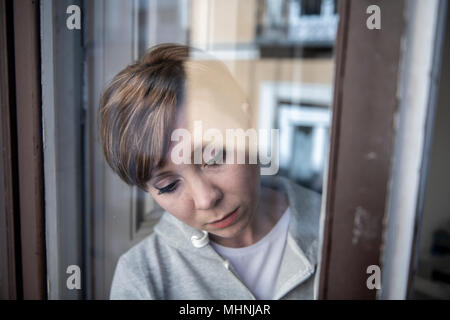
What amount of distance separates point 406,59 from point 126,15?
1.91 ft

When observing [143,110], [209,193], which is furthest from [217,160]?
A: [143,110]

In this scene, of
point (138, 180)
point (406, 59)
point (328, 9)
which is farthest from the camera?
point (328, 9)

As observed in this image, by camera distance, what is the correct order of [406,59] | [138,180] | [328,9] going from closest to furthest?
[406,59] < [138,180] < [328,9]

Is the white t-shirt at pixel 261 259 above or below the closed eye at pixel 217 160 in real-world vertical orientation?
below

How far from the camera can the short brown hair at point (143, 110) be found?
0.66m

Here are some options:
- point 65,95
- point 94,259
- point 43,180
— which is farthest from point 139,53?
point 94,259

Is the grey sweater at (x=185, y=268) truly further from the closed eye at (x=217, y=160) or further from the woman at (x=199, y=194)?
the closed eye at (x=217, y=160)

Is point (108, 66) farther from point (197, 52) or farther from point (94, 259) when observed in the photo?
point (94, 259)

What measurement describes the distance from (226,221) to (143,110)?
11.9 inches

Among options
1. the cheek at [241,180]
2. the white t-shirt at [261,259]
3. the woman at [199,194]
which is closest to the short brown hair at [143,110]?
the woman at [199,194]

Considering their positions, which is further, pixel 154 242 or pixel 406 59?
pixel 154 242
